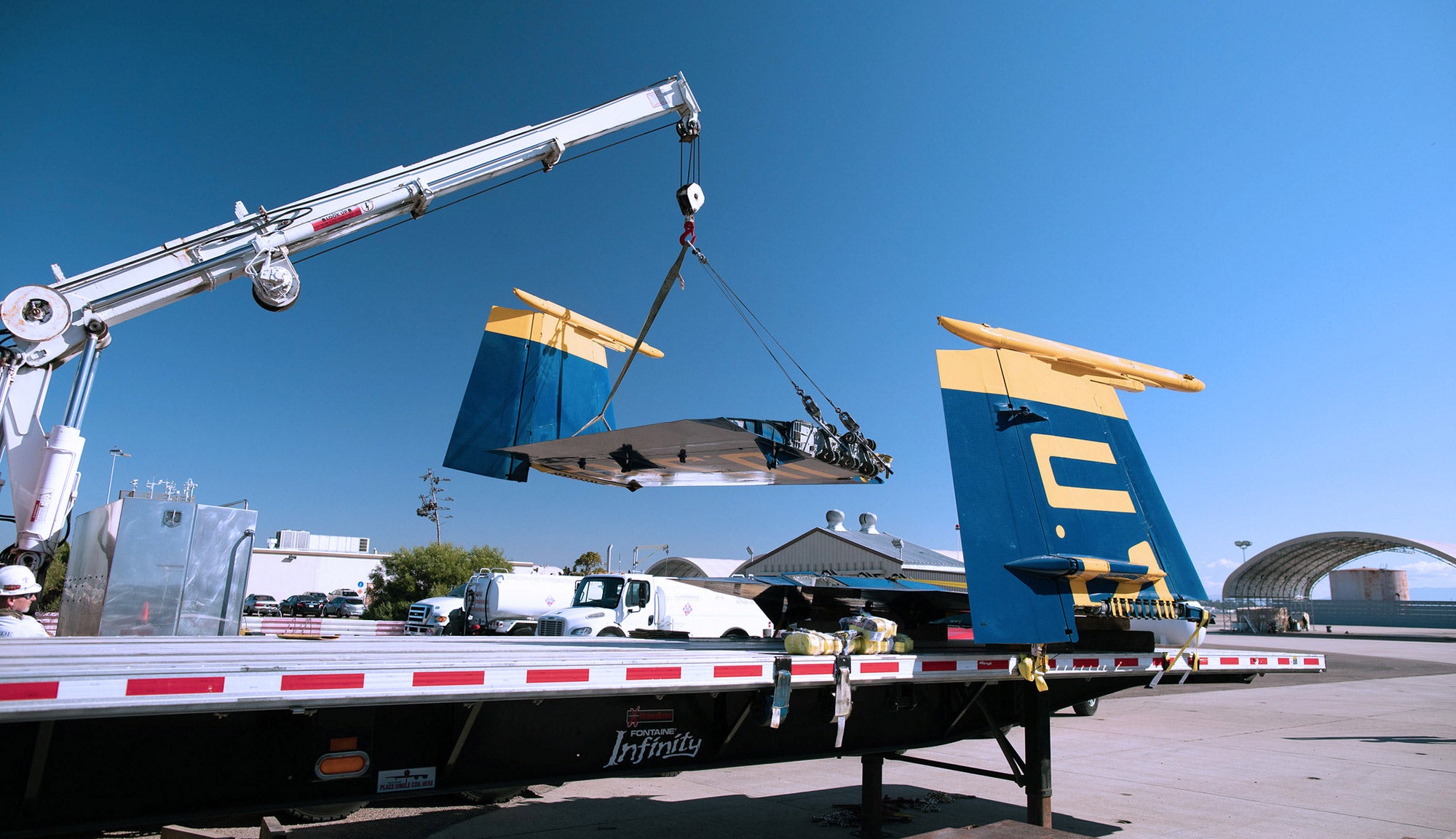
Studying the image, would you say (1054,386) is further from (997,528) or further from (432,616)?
(432,616)

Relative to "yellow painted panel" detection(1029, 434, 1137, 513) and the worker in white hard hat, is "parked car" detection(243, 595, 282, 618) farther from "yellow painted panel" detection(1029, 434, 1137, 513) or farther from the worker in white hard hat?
"yellow painted panel" detection(1029, 434, 1137, 513)

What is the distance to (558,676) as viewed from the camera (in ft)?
9.73

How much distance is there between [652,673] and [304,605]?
143 feet

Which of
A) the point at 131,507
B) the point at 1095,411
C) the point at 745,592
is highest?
the point at 1095,411

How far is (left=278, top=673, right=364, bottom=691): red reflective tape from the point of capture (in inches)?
98.9

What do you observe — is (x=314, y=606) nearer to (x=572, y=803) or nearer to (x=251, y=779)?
(x=572, y=803)

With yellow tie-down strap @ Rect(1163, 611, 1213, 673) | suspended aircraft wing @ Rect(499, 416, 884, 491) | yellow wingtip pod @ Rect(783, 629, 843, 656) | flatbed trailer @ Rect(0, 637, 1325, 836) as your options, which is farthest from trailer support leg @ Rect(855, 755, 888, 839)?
yellow wingtip pod @ Rect(783, 629, 843, 656)

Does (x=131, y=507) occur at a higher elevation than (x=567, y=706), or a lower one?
higher

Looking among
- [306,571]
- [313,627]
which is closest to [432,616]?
[313,627]

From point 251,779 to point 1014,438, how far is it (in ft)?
14.8

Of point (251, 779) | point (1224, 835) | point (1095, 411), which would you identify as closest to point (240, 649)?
point (251, 779)

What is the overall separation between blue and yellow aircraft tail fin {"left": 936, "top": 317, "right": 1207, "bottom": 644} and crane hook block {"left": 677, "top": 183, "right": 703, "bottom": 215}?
14.4 ft

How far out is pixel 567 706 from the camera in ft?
11.1

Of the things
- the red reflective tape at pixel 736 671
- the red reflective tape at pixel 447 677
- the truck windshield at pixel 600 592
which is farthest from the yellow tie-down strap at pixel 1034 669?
the truck windshield at pixel 600 592
